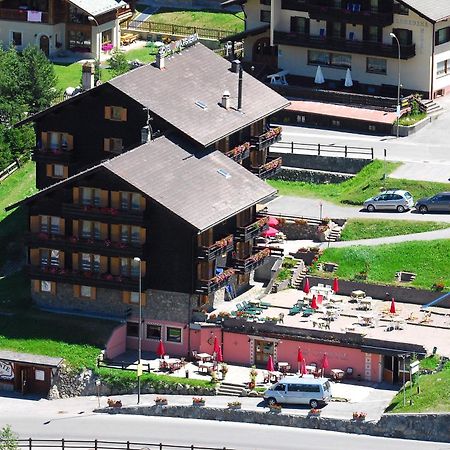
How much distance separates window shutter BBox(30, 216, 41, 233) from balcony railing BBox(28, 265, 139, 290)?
212 cm

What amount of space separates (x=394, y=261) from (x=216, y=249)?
11.9 metres

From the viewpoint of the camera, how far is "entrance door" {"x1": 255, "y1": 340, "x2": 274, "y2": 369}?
15038 centimetres

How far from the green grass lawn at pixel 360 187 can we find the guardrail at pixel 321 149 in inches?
102

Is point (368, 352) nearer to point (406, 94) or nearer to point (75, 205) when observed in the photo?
point (75, 205)

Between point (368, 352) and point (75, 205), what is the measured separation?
1870cm

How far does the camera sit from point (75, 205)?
152000 mm

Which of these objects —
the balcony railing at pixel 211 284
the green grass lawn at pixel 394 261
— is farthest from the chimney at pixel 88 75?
the green grass lawn at pixel 394 261

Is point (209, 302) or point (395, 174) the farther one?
point (395, 174)

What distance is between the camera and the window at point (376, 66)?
185m

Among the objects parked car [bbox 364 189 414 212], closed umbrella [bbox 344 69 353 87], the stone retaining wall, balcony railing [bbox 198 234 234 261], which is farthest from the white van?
closed umbrella [bbox 344 69 353 87]

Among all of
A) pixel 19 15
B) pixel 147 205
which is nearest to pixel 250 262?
pixel 147 205

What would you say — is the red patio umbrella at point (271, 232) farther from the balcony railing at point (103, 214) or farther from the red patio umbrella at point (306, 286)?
the balcony railing at point (103, 214)

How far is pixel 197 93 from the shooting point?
159500 millimetres

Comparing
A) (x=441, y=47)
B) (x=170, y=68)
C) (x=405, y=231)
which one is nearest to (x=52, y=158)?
(x=170, y=68)
